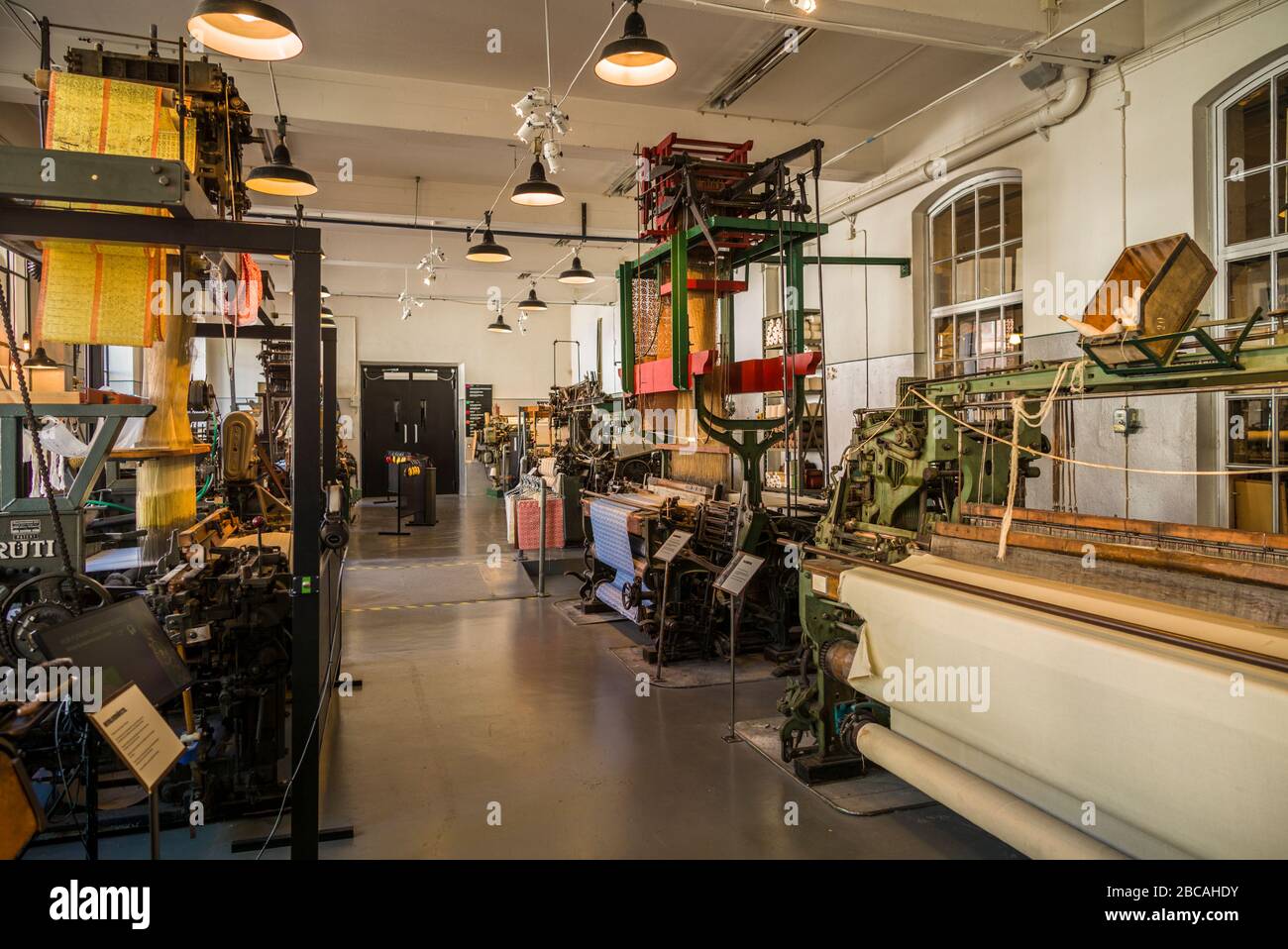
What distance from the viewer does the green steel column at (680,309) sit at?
4805mm

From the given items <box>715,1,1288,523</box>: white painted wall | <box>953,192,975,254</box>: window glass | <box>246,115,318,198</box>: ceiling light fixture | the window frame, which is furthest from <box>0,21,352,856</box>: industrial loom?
<box>953,192,975,254</box>: window glass

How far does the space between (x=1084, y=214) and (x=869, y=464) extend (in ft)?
12.5

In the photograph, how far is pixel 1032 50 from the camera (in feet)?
19.0

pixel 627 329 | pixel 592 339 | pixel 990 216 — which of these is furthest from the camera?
pixel 592 339

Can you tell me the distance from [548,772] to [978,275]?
252 inches

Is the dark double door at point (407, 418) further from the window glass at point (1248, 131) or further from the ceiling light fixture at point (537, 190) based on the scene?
the window glass at point (1248, 131)

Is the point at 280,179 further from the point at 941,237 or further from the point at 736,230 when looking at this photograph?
the point at 941,237

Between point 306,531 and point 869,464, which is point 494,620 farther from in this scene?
point 306,531

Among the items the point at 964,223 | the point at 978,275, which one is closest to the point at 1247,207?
the point at 978,275

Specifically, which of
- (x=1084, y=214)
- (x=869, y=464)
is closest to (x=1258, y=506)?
(x=1084, y=214)

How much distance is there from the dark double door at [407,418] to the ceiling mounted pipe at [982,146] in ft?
36.3

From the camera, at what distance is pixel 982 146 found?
23.4 ft

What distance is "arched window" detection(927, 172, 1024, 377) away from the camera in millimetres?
7270

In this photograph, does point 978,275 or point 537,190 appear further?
point 978,275
